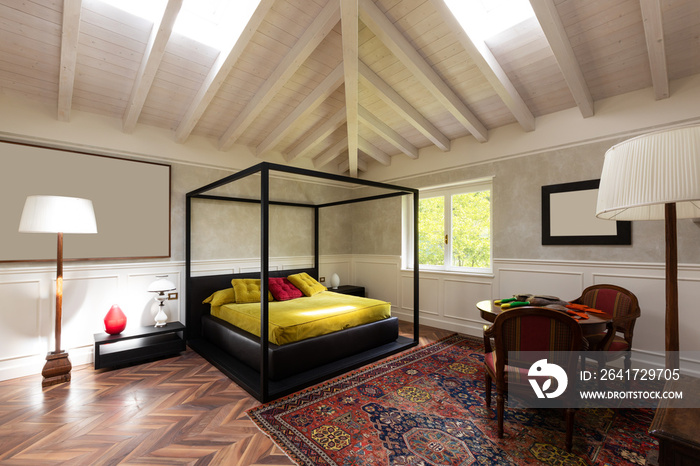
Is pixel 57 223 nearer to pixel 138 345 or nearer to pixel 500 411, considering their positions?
pixel 138 345

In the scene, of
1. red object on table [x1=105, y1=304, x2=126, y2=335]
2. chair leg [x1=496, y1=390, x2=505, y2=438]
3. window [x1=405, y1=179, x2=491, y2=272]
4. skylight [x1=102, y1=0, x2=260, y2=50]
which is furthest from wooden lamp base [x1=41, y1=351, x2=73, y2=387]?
window [x1=405, y1=179, x2=491, y2=272]

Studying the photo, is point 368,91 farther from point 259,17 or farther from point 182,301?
point 182,301

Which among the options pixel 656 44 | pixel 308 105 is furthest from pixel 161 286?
pixel 656 44

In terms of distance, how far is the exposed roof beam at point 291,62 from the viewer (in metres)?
2.81

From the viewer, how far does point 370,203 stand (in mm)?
6086

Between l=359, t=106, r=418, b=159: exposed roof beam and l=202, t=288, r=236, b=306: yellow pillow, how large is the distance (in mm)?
2883

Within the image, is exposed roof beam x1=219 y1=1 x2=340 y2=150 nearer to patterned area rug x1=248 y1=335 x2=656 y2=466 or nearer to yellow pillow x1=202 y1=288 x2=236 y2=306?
yellow pillow x1=202 y1=288 x2=236 y2=306

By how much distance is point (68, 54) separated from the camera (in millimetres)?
2760

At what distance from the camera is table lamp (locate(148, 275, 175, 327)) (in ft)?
12.4

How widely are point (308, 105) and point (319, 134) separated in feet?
2.59

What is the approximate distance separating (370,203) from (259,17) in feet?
12.5

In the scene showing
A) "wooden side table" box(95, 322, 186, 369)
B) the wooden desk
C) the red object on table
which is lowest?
"wooden side table" box(95, 322, 186, 369)

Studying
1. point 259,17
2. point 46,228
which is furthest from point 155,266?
point 259,17

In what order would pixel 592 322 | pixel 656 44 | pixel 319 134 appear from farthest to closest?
pixel 319 134 → pixel 656 44 → pixel 592 322
